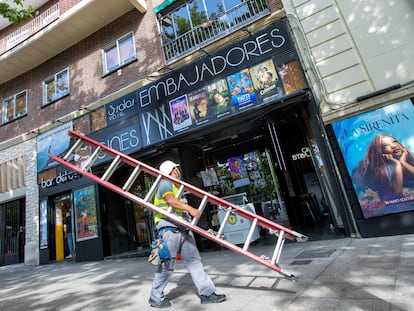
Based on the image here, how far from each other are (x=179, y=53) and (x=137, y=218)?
6161 millimetres

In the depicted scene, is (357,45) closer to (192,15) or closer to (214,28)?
(214,28)

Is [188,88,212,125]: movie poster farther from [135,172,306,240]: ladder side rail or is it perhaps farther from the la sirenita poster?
[135,172,306,240]: ladder side rail

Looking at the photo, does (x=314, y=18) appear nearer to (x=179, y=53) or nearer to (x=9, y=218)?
(x=179, y=53)

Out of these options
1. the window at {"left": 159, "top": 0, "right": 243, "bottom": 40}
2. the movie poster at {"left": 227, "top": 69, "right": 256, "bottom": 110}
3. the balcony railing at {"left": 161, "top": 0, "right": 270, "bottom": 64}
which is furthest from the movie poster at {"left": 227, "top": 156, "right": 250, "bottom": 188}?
the window at {"left": 159, "top": 0, "right": 243, "bottom": 40}

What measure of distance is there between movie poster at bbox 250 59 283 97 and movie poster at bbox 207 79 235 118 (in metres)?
0.84

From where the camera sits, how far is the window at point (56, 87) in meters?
11.3

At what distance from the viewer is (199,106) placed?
769cm

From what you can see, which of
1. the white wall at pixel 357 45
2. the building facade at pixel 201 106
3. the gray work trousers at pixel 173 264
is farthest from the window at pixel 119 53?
the gray work trousers at pixel 173 264

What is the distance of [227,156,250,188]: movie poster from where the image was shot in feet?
27.1

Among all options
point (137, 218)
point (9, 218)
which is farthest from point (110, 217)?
point (9, 218)

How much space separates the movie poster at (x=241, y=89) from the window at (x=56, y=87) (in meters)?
7.65

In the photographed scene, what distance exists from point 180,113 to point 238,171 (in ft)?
8.65

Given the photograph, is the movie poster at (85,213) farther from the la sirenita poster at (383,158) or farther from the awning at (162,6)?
the la sirenita poster at (383,158)

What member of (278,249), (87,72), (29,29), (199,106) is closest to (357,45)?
(199,106)
